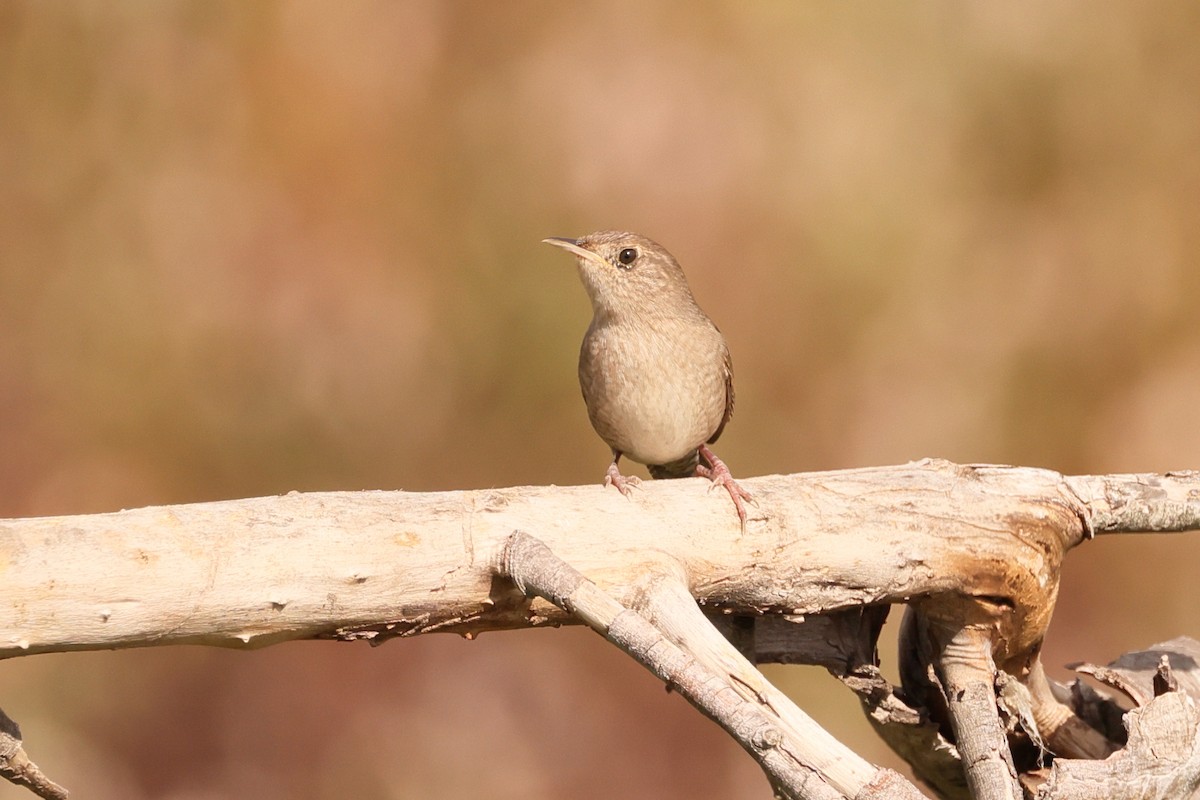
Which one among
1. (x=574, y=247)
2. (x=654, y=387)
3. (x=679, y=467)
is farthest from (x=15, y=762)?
(x=679, y=467)

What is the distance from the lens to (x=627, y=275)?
14.4 feet

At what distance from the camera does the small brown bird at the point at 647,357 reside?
421cm

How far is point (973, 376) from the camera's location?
7.26 m

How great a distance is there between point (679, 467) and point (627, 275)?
34.8 inches

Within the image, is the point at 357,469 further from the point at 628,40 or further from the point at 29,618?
the point at 29,618

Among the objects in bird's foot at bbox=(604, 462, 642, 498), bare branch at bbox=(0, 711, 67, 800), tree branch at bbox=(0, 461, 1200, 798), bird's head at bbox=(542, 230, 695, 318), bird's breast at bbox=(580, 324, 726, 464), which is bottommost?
bare branch at bbox=(0, 711, 67, 800)

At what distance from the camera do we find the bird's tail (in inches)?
185

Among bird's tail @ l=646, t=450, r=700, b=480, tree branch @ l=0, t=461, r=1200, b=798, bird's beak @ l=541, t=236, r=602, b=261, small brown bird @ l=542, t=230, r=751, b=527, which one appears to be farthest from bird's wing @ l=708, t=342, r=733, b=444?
tree branch @ l=0, t=461, r=1200, b=798

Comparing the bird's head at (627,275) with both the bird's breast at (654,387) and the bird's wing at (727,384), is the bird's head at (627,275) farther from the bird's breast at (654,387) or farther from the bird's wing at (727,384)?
the bird's wing at (727,384)

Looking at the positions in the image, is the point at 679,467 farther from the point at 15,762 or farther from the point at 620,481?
the point at 15,762

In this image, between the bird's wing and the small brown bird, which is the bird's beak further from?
the bird's wing

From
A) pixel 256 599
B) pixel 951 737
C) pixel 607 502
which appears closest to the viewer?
pixel 256 599

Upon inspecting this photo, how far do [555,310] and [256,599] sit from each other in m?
4.21

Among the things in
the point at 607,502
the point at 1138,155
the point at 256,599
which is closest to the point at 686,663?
the point at 607,502
